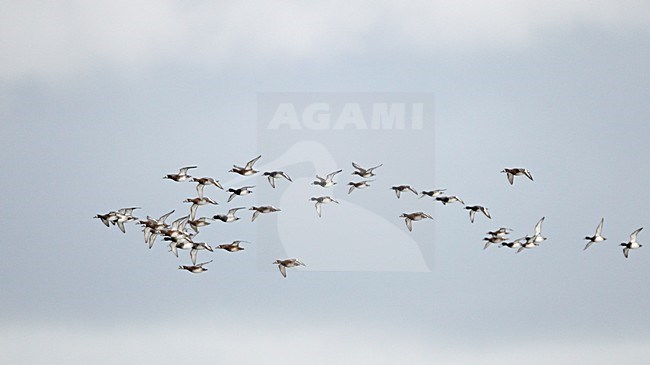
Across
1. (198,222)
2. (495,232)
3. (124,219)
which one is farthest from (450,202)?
(124,219)

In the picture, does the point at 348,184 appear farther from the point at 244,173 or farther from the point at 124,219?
the point at 124,219

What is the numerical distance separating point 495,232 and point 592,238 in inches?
91.1

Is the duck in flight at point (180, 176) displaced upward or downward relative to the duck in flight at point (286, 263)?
upward

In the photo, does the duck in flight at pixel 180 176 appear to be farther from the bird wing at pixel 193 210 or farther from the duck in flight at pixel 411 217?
the duck in flight at pixel 411 217

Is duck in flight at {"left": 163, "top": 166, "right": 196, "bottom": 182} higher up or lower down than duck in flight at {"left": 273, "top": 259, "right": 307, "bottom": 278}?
higher up

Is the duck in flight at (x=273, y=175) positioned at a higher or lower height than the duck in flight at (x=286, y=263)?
higher

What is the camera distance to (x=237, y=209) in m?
32.7

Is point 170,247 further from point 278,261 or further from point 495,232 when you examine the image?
point 495,232

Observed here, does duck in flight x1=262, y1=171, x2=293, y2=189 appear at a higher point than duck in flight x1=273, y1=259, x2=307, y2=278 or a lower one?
higher

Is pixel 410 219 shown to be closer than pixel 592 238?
No

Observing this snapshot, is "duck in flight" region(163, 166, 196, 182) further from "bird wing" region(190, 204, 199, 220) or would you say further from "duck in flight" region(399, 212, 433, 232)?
"duck in flight" region(399, 212, 433, 232)

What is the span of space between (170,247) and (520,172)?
870 centimetres

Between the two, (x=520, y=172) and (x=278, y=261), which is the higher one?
(x=520, y=172)

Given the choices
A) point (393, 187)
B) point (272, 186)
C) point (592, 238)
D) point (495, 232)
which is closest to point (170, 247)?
point (272, 186)
